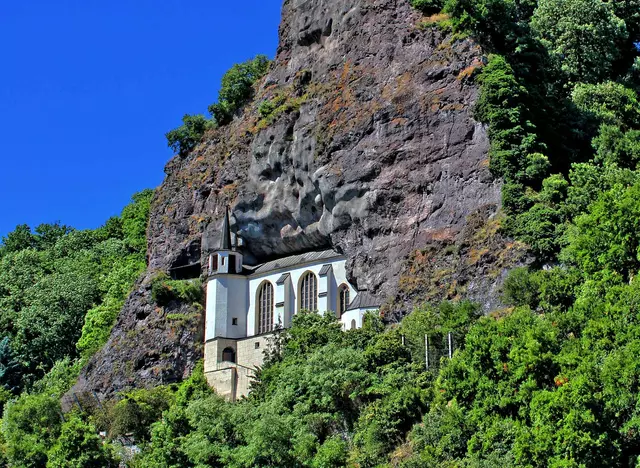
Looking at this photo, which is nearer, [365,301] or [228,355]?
[365,301]

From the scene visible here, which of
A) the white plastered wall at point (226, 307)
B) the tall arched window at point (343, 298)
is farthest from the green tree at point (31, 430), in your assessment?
the tall arched window at point (343, 298)

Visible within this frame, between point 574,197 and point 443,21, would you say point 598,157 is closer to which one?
point 574,197

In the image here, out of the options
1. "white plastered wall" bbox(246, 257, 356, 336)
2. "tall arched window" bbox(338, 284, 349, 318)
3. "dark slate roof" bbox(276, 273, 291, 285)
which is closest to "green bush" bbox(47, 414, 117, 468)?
"white plastered wall" bbox(246, 257, 356, 336)

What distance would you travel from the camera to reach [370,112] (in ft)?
194

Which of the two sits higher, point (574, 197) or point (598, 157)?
point (598, 157)

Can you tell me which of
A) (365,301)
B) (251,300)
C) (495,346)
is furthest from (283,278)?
(495,346)

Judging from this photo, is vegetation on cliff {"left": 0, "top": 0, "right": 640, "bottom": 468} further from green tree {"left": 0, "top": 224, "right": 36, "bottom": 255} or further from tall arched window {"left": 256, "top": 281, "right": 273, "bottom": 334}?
green tree {"left": 0, "top": 224, "right": 36, "bottom": 255}

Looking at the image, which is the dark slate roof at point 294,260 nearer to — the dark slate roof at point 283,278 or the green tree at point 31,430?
the dark slate roof at point 283,278

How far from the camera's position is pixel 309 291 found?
209 feet

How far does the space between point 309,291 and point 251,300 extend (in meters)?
4.23

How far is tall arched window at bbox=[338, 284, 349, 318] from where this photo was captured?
201 feet

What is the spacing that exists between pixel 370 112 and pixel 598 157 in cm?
1299

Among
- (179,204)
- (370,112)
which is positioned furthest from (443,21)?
(179,204)

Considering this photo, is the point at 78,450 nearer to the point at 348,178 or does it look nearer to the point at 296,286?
the point at 296,286
